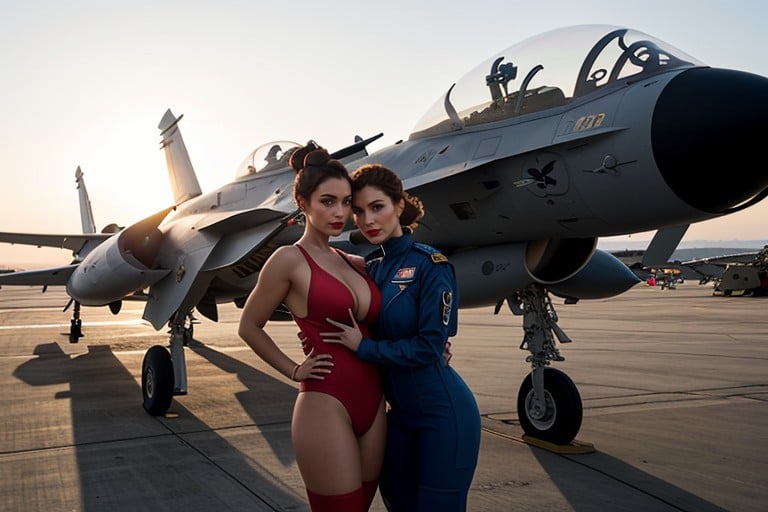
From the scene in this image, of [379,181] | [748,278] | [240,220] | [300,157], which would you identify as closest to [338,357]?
[379,181]

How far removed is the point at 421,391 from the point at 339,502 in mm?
481

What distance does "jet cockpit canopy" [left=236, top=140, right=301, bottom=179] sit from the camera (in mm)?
8758

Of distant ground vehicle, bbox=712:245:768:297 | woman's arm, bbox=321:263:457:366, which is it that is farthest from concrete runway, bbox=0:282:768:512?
distant ground vehicle, bbox=712:245:768:297

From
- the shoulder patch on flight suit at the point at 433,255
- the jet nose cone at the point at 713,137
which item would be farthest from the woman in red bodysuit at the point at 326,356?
the jet nose cone at the point at 713,137

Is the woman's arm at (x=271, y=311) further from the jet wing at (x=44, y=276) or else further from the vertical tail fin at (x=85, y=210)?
the vertical tail fin at (x=85, y=210)

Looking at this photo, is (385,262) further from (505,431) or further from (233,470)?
(505,431)

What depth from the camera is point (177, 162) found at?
12398 millimetres

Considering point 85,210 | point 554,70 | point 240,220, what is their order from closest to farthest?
1. point 554,70
2. point 240,220
3. point 85,210

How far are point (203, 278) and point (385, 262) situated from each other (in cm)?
536

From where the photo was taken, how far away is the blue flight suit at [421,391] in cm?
236

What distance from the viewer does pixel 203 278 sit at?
757 centimetres

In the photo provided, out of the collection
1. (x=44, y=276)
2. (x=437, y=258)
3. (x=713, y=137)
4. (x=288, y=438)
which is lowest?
(x=288, y=438)

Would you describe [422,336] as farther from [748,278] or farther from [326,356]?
[748,278]

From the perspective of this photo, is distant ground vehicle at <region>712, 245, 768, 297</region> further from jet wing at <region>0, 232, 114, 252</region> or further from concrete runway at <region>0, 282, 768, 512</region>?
jet wing at <region>0, 232, 114, 252</region>
